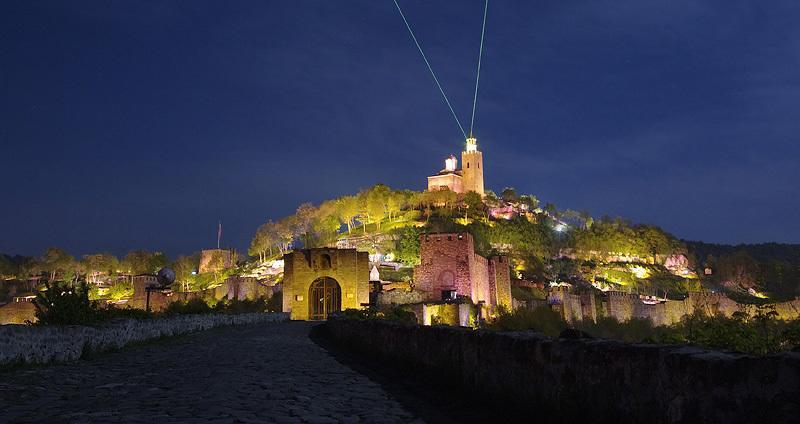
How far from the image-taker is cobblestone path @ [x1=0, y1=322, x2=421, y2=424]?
5.18 metres

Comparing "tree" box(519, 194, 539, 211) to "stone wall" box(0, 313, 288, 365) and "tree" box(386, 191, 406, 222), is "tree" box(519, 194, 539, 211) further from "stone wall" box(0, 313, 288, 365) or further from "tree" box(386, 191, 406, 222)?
"stone wall" box(0, 313, 288, 365)

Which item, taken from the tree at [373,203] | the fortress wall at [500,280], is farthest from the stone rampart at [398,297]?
the tree at [373,203]

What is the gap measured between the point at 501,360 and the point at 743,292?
359 feet

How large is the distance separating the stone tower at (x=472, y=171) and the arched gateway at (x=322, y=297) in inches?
2978

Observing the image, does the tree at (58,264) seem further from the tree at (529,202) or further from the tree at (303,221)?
the tree at (529,202)

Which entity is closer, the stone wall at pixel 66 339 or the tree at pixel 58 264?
the stone wall at pixel 66 339

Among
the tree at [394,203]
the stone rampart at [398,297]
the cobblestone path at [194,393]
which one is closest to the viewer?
the cobblestone path at [194,393]

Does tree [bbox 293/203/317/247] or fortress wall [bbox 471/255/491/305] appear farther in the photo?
tree [bbox 293/203/317/247]

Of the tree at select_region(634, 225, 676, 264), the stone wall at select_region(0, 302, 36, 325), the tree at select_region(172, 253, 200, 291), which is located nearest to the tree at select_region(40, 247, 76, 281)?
the tree at select_region(172, 253, 200, 291)

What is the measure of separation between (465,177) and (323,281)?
258ft

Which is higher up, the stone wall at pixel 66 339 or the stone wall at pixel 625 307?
the stone wall at pixel 66 339

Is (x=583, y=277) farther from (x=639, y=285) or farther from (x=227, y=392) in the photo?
(x=227, y=392)

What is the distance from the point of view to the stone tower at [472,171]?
117500 mm

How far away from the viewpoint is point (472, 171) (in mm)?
118500
